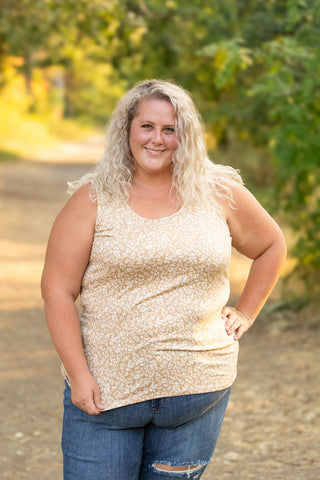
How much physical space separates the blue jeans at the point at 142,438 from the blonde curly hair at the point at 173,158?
674 millimetres

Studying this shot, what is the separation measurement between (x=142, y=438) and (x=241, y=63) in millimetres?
3243

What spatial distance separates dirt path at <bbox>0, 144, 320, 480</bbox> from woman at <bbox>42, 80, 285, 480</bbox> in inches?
68.9

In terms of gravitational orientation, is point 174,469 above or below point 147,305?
below

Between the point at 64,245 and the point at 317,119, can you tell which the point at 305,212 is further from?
the point at 64,245

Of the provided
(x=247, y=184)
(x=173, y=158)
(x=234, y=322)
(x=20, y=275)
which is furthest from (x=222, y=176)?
(x=20, y=275)

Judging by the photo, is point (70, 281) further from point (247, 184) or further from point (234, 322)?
point (247, 184)

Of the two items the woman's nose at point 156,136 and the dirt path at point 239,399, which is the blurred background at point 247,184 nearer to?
the dirt path at point 239,399

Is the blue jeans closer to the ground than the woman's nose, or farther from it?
closer to the ground

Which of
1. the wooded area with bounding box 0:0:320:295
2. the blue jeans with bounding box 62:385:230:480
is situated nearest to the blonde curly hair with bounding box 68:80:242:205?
the blue jeans with bounding box 62:385:230:480

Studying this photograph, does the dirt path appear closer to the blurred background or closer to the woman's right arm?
the blurred background

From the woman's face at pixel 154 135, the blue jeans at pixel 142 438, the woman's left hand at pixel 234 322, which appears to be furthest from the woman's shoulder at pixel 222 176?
the blue jeans at pixel 142 438

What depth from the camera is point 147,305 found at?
215cm

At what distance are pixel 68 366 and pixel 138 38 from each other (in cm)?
672

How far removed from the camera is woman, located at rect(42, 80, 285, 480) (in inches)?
84.9
